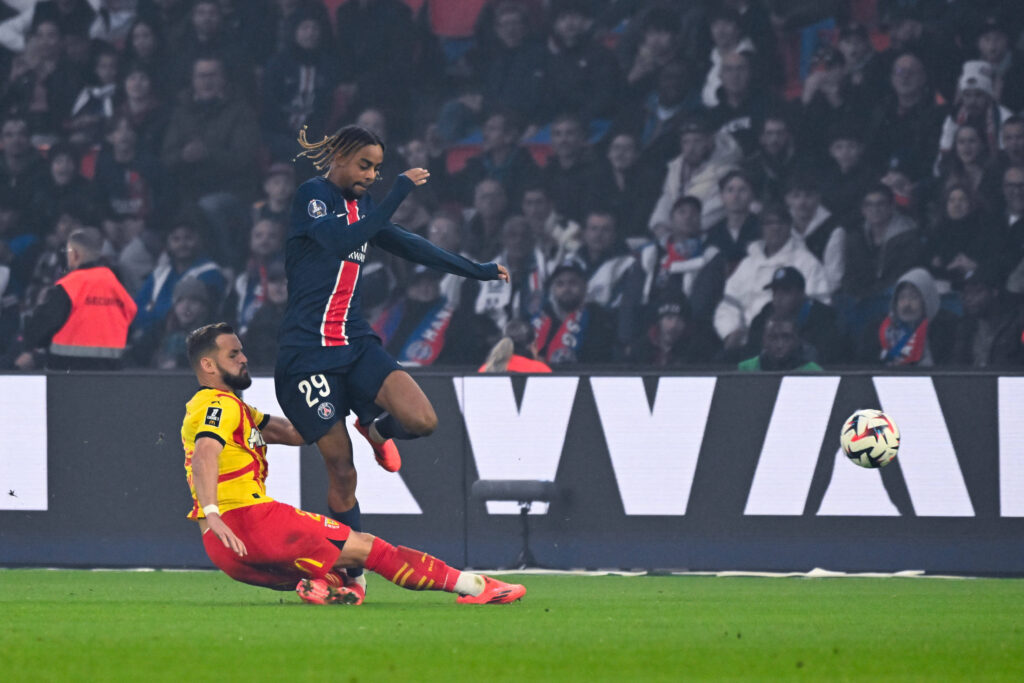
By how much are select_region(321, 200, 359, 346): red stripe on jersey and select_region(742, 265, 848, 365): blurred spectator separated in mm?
5202

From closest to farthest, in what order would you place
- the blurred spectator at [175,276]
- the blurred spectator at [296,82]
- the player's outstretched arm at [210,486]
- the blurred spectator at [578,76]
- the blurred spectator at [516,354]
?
the player's outstretched arm at [210,486] < the blurred spectator at [516,354] < the blurred spectator at [175,276] < the blurred spectator at [578,76] < the blurred spectator at [296,82]

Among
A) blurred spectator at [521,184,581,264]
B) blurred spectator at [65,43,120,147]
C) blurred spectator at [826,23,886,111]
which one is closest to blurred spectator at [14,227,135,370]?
blurred spectator at [521,184,581,264]

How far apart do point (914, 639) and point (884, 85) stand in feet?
24.4

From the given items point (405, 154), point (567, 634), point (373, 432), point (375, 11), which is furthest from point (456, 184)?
point (567, 634)

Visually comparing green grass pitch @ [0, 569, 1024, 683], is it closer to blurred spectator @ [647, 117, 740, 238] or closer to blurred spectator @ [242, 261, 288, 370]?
blurred spectator @ [242, 261, 288, 370]

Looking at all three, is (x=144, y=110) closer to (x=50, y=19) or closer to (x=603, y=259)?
(x=50, y=19)

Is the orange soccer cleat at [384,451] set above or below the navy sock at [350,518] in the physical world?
above

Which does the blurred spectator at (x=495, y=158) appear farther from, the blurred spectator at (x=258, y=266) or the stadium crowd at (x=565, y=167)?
the blurred spectator at (x=258, y=266)

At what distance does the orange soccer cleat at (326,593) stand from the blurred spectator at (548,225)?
585 centimetres

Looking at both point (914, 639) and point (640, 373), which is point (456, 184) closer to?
point (640, 373)

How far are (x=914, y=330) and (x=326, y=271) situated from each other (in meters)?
5.80

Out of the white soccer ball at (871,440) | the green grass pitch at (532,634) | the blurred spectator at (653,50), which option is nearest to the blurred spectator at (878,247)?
the blurred spectator at (653,50)

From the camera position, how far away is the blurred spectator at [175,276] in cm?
1303

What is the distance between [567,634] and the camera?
5898 millimetres
